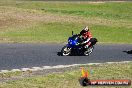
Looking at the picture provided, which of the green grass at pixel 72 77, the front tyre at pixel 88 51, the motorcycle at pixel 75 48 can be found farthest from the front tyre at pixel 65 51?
the green grass at pixel 72 77

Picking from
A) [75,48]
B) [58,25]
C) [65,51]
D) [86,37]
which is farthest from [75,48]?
[58,25]

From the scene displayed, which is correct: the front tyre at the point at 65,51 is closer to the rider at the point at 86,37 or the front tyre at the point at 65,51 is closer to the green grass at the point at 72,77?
the rider at the point at 86,37

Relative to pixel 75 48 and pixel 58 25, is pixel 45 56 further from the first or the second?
pixel 58 25

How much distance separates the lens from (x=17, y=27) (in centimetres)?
3550

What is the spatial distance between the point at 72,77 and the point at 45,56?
5.41 m

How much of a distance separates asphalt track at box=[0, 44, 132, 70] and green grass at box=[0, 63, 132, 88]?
2.07m

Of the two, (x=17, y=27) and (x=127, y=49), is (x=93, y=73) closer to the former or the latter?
(x=127, y=49)

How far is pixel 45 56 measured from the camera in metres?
22.0

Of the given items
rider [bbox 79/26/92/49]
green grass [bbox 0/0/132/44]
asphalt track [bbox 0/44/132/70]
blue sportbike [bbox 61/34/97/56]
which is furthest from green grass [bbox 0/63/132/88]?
green grass [bbox 0/0/132/44]

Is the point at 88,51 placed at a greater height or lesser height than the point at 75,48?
lesser

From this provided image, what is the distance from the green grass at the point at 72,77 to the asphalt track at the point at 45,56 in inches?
81.5

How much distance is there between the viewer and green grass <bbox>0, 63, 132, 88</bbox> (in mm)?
15389

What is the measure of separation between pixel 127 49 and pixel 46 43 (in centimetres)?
589

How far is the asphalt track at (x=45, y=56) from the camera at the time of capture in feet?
65.5
